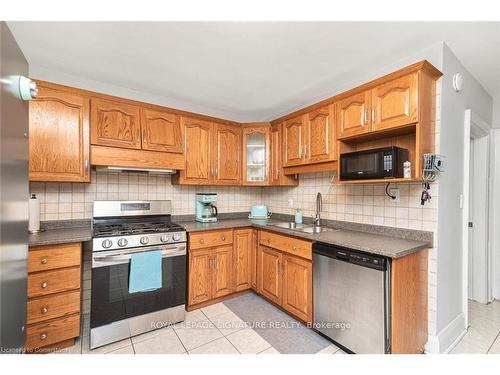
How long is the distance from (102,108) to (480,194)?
4069mm

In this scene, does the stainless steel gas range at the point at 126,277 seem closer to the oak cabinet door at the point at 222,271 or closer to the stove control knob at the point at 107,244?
the stove control knob at the point at 107,244

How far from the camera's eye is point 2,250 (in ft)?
2.03

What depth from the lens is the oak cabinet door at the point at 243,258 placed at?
109 inches

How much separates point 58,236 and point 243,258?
1.78 metres

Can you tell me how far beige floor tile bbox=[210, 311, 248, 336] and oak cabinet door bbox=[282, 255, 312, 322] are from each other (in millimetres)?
482

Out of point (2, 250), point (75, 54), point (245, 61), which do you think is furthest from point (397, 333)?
point (75, 54)

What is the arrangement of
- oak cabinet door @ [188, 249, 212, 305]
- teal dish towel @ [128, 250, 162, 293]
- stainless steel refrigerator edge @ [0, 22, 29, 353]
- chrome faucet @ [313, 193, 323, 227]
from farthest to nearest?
chrome faucet @ [313, 193, 323, 227]
oak cabinet door @ [188, 249, 212, 305]
teal dish towel @ [128, 250, 162, 293]
stainless steel refrigerator edge @ [0, 22, 29, 353]

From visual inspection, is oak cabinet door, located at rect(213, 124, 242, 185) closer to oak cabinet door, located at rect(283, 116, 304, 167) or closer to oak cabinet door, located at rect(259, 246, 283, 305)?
oak cabinet door, located at rect(283, 116, 304, 167)

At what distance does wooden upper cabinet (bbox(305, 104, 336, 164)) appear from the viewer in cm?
234

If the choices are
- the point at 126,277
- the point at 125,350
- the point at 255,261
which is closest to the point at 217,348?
the point at 125,350

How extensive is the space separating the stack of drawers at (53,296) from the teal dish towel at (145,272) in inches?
15.5

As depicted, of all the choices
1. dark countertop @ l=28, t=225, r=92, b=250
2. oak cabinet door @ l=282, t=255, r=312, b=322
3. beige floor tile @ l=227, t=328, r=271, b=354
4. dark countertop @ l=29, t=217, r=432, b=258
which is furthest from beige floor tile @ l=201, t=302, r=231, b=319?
dark countertop @ l=28, t=225, r=92, b=250

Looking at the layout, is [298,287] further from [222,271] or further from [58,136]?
[58,136]

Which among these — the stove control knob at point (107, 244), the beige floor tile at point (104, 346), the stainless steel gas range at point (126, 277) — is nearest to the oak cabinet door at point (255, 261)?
the stainless steel gas range at point (126, 277)
